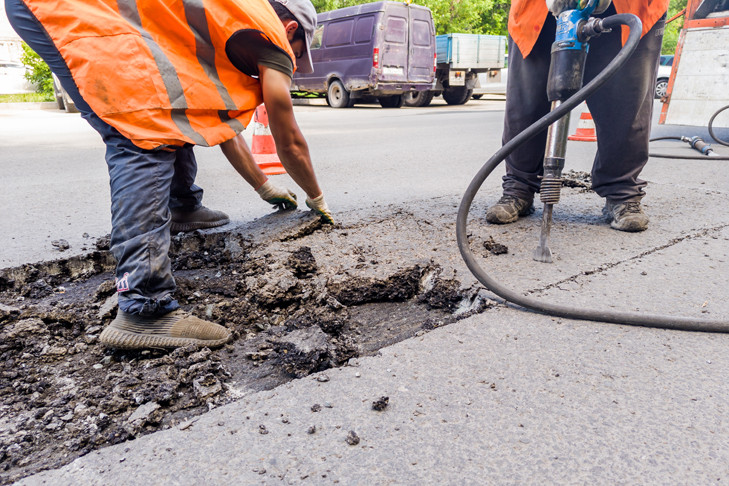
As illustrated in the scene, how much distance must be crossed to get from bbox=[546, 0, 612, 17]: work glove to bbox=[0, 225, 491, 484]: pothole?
132cm

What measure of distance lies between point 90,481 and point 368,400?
0.67m

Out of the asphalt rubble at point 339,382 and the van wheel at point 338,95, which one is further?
the van wheel at point 338,95

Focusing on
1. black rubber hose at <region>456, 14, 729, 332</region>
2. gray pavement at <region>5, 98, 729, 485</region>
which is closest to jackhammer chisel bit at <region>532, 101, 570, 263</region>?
gray pavement at <region>5, 98, 729, 485</region>

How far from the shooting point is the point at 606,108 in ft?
9.29

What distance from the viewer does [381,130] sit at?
27.5ft

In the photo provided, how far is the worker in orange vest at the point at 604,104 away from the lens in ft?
8.83

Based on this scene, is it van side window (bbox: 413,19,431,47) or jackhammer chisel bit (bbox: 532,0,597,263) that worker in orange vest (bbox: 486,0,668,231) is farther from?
van side window (bbox: 413,19,431,47)

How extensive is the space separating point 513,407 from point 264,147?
3.63 meters

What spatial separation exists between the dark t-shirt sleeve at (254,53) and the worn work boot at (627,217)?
6.38 ft

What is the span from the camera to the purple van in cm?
1290

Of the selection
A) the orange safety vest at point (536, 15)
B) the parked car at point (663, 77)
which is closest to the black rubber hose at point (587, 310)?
the orange safety vest at point (536, 15)

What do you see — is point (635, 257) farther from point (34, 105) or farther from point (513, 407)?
point (34, 105)

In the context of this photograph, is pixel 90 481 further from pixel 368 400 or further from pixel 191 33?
pixel 191 33

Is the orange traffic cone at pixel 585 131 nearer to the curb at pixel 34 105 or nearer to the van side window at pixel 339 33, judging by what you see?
the van side window at pixel 339 33
